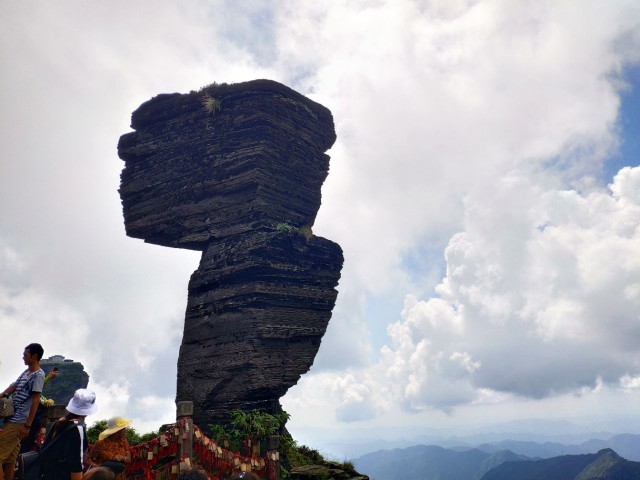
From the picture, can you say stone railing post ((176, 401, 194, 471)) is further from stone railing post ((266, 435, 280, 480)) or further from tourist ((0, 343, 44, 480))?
tourist ((0, 343, 44, 480))

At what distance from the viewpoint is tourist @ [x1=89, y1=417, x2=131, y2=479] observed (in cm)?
637

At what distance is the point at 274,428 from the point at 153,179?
602 inches

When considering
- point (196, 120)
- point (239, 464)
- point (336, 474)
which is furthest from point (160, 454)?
point (196, 120)

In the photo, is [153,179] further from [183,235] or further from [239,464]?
[239,464]

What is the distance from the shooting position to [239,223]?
70.9 feet

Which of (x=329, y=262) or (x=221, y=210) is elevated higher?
(x=221, y=210)

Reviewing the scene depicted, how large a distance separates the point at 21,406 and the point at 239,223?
1433cm

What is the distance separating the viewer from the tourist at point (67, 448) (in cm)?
603

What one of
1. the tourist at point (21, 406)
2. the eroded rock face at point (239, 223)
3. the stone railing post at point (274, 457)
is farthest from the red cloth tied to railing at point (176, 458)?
the eroded rock face at point (239, 223)

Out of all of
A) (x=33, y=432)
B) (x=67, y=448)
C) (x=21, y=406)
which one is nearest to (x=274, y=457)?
(x=33, y=432)

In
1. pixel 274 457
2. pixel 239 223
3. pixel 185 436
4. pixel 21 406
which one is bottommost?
pixel 274 457

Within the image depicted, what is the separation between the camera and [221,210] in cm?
2230

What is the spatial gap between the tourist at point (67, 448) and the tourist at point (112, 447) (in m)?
0.23

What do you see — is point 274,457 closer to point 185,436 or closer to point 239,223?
point 185,436
